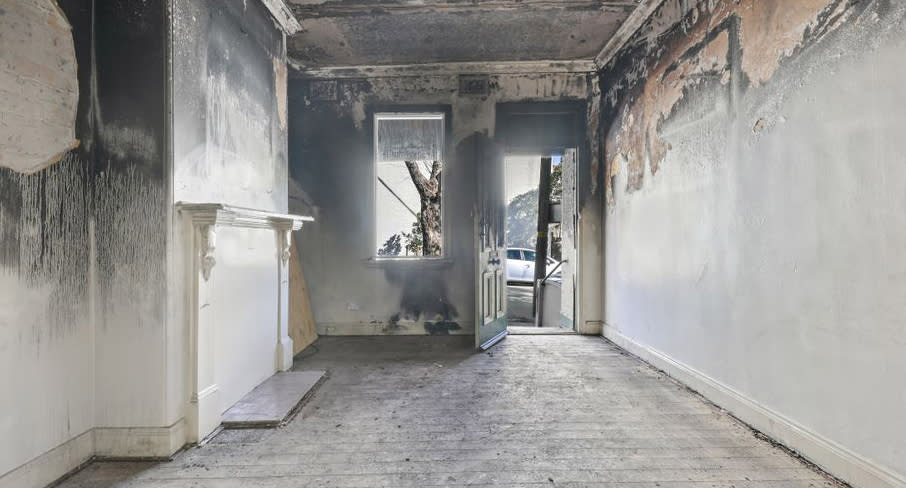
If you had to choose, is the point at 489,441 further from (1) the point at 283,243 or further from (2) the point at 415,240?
(2) the point at 415,240

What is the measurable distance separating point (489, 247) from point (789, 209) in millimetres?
2420

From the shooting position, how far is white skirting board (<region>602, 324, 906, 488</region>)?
1.59 meters

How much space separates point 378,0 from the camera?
308 cm

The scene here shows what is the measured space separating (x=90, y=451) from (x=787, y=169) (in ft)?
11.9

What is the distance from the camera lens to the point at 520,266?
8914 millimetres

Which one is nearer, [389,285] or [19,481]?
[19,481]

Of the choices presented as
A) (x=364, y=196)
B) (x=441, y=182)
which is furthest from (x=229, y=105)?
(x=441, y=182)

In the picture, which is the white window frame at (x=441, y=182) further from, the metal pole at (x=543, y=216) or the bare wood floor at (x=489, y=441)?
the metal pole at (x=543, y=216)

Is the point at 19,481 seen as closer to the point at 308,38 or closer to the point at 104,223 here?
the point at 104,223

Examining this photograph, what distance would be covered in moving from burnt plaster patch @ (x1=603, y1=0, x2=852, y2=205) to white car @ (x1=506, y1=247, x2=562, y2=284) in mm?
4663

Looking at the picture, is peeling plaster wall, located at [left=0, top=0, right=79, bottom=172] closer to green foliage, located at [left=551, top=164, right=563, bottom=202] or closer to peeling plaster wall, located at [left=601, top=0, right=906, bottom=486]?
peeling plaster wall, located at [left=601, top=0, right=906, bottom=486]

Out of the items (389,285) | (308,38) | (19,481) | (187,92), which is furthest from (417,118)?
(19,481)

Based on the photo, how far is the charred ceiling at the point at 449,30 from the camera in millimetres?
3176

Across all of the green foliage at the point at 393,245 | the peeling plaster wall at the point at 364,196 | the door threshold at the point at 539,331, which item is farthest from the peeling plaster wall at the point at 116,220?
the green foliage at the point at 393,245
